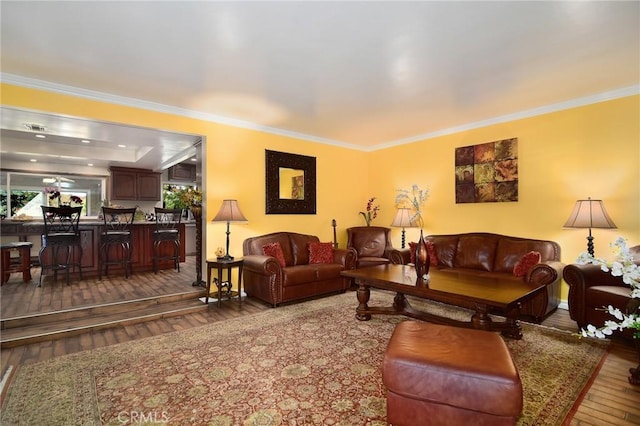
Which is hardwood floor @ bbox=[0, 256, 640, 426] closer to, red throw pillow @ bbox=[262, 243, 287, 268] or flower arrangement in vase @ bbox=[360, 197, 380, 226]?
red throw pillow @ bbox=[262, 243, 287, 268]

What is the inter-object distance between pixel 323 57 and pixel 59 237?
487 cm

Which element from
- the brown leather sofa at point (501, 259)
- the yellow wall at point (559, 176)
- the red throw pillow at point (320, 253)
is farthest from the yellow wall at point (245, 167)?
the brown leather sofa at point (501, 259)

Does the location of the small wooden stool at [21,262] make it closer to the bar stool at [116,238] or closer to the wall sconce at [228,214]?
the bar stool at [116,238]

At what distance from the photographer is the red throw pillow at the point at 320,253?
495cm

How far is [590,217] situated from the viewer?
11.8 feet

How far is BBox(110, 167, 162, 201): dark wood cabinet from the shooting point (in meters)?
8.22

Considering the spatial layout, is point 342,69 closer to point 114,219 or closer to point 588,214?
point 588,214

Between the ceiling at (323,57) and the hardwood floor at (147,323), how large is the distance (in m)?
2.30

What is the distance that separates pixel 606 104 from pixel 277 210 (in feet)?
15.2

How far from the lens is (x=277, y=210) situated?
5305 millimetres

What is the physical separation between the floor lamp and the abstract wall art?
83 cm

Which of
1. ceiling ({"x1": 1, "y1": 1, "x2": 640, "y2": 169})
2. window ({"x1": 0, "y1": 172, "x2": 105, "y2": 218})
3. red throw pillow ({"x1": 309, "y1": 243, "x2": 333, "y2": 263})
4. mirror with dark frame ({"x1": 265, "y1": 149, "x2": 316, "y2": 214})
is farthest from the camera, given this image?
window ({"x1": 0, "y1": 172, "x2": 105, "y2": 218})

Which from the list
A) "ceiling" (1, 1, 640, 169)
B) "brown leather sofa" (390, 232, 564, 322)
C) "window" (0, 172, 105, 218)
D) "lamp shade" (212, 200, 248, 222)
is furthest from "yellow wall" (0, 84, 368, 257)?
"window" (0, 172, 105, 218)

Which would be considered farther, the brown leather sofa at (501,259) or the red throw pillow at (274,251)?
the red throw pillow at (274,251)
